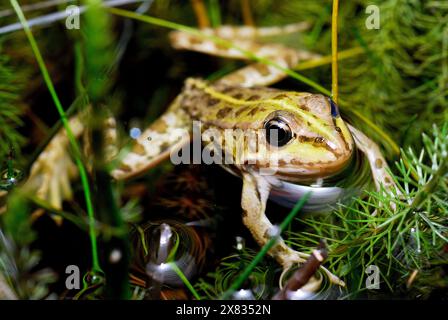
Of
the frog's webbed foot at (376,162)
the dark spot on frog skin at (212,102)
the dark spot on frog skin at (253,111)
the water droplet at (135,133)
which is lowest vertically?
the frog's webbed foot at (376,162)

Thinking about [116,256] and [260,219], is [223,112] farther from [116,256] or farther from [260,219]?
[116,256]

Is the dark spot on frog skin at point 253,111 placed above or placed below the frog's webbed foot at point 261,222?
above

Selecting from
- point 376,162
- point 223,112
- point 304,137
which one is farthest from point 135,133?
point 376,162

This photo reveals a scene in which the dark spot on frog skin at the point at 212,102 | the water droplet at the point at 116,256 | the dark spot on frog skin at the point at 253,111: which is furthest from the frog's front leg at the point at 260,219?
the water droplet at the point at 116,256

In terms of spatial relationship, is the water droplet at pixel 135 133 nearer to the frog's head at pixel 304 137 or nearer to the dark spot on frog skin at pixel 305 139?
the frog's head at pixel 304 137

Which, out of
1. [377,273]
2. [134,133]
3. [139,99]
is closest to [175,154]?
[134,133]

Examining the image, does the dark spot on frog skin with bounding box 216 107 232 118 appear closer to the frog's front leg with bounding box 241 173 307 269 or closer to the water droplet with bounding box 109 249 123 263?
the frog's front leg with bounding box 241 173 307 269
